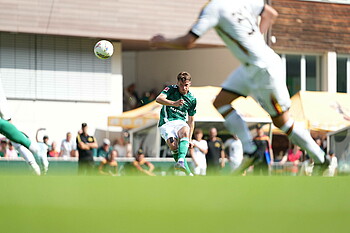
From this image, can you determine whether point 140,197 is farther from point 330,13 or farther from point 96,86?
point 330,13

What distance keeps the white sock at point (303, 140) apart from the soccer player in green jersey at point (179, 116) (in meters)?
2.81

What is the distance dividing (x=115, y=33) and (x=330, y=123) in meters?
9.59

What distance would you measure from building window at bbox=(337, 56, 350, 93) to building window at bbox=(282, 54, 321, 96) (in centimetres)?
80

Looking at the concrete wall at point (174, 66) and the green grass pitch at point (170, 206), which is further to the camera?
the concrete wall at point (174, 66)

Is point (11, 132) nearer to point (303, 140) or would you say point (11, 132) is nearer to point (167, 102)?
point (167, 102)

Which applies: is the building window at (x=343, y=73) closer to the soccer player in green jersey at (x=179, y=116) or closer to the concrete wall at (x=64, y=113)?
the concrete wall at (x=64, y=113)

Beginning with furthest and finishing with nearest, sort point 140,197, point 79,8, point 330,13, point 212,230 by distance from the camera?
point 330,13 < point 79,8 < point 140,197 < point 212,230

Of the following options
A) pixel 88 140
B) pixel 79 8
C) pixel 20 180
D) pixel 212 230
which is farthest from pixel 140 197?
pixel 79 8

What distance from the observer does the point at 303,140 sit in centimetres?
815

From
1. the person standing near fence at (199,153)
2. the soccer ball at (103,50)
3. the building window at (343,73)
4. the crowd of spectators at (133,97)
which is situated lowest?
the person standing near fence at (199,153)

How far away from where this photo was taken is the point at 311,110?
23.6 m

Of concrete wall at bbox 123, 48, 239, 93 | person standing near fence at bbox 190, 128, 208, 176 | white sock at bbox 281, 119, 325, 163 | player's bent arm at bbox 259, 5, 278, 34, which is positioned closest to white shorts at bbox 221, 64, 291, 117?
white sock at bbox 281, 119, 325, 163

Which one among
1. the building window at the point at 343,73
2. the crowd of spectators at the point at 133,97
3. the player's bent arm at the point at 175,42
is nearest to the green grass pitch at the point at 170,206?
the player's bent arm at the point at 175,42

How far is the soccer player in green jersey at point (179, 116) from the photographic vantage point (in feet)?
36.2
